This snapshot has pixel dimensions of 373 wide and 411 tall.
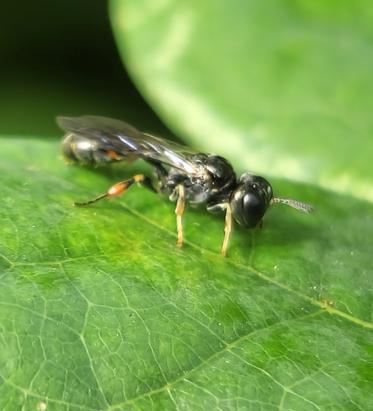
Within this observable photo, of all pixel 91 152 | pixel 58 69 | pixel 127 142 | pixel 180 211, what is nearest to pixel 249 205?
pixel 180 211

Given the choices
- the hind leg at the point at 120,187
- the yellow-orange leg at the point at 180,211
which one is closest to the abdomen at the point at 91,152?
the hind leg at the point at 120,187

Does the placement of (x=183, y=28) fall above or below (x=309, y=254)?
above

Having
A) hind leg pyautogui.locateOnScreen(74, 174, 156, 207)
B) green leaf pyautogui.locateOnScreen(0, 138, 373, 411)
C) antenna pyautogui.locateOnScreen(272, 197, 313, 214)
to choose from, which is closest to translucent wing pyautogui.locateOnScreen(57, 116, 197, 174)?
hind leg pyautogui.locateOnScreen(74, 174, 156, 207)

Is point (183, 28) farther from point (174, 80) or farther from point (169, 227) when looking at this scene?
point (169, 227)

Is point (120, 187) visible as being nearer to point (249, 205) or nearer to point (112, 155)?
point (112, 155)

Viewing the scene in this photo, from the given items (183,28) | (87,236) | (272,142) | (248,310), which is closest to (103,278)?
(87,236)

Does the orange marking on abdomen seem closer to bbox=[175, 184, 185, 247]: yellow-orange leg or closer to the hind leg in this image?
the hind leg
